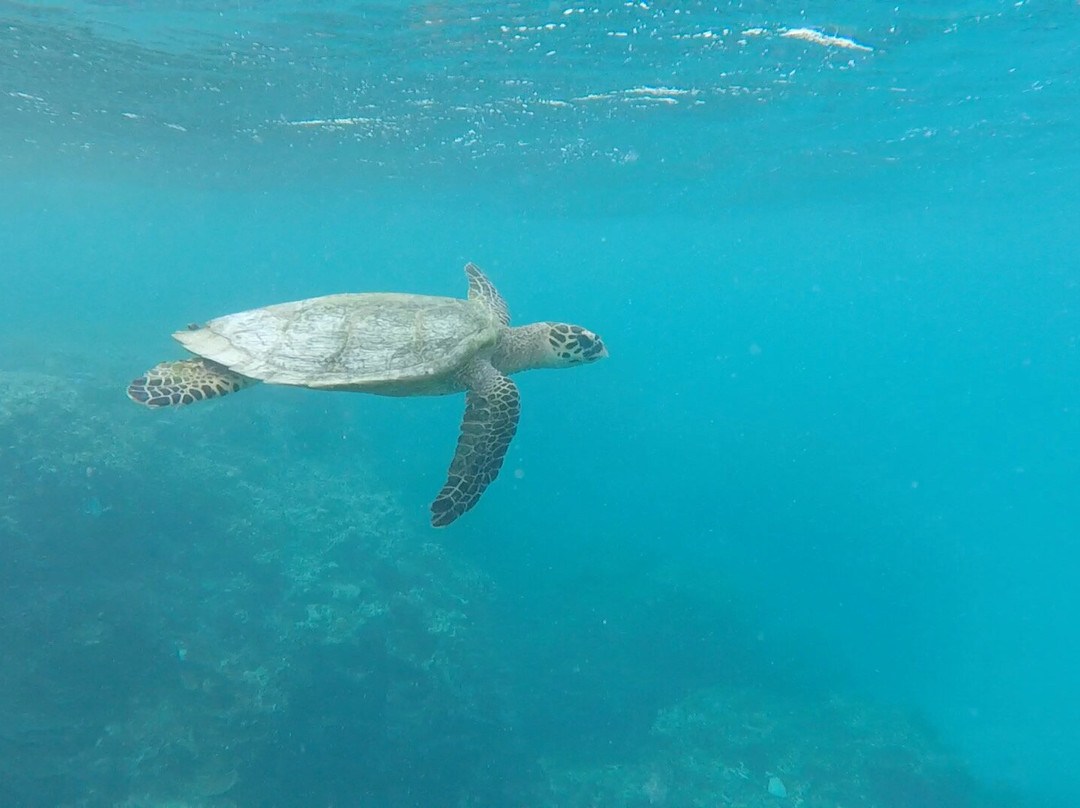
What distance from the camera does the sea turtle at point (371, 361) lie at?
19.5 feet

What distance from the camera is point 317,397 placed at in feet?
70.1

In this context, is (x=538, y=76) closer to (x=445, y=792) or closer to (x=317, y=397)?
(x=317, y=397)

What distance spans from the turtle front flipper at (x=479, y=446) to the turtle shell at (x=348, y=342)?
49 centimetres

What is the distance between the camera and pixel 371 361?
239 inches

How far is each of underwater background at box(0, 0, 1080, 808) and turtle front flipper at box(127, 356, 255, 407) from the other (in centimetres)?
657

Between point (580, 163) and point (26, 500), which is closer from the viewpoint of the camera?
point (26, 500)

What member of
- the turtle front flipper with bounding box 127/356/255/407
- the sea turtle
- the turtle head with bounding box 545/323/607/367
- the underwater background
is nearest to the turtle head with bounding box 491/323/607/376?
the turtle head with bounding box 545/323/607/367

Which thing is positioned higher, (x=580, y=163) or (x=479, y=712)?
(x=580, y=163)

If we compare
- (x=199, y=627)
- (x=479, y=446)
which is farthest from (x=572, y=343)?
(x=199, y=627)

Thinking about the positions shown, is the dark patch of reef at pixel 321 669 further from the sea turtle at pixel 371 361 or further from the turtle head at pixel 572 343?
the turtle head at pixel 572 343

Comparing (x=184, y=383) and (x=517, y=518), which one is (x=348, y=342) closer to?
(x=184, y=383)

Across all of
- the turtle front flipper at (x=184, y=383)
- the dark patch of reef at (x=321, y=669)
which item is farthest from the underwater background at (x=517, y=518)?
the turtle front flipper at (x=184, y=383)

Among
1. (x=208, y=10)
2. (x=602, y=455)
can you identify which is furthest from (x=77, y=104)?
(x=602, y=455)

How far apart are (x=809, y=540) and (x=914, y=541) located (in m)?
5.20
